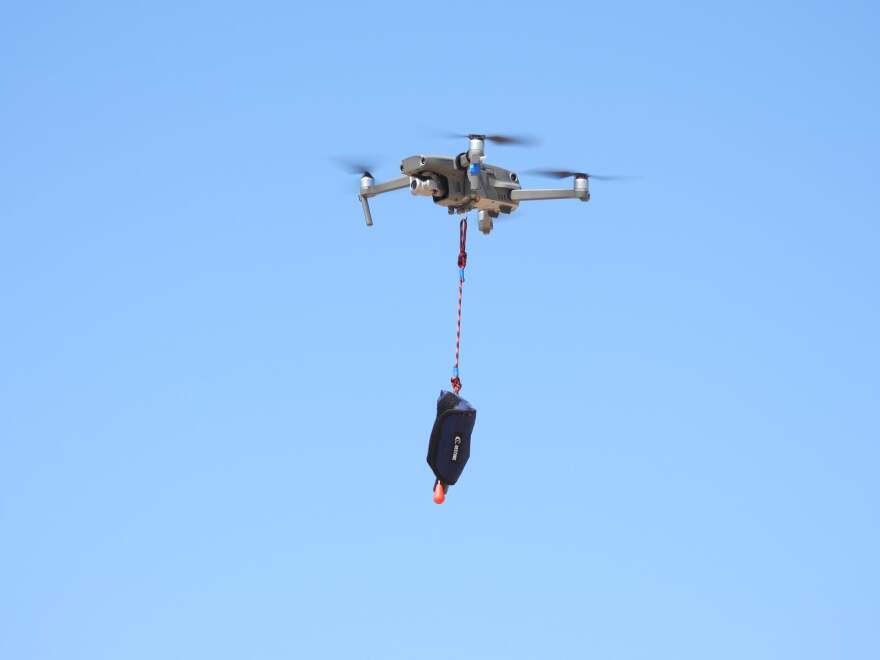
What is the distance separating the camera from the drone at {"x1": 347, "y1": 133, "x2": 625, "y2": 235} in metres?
37.7

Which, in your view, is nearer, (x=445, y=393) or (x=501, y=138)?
(x=501, y=138)

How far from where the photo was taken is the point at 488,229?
39.8 meters

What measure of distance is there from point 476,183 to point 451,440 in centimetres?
527

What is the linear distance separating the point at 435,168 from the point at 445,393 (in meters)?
4.66

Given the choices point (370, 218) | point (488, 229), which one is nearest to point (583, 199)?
point (488, 229)

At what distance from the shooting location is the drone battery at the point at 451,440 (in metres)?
39.4

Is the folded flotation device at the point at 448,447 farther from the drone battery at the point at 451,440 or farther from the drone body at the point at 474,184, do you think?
the drone body at the point at 474,184

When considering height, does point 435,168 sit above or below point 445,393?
above

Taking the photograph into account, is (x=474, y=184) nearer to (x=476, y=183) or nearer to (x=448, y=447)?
(x=476, y=183)

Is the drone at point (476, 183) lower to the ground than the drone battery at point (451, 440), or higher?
higher

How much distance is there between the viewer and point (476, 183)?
38.0 meters

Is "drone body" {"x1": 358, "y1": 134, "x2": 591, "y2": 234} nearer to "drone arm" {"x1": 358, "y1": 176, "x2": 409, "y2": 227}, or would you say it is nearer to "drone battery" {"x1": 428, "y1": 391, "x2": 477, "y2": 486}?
"drone arm" {"x1": 358, "y1": 176, "x2": 409, "y2": 227}

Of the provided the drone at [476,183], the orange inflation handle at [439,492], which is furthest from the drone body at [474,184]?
the orange inflation handle at [439,492]

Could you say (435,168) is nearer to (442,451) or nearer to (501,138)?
(501,138)
